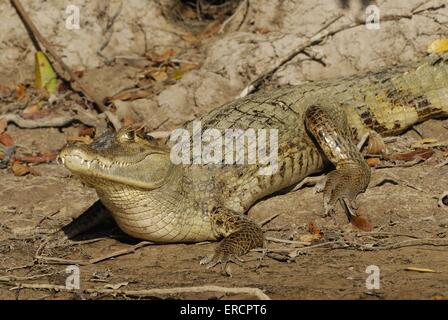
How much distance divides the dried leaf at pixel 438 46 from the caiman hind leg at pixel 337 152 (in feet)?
4.28

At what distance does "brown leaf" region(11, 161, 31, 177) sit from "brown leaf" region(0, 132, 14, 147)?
45 cm

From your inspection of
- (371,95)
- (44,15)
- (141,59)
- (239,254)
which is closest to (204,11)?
(141,59)

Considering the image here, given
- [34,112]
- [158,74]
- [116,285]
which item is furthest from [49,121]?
[116,285]

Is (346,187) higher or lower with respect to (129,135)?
lower

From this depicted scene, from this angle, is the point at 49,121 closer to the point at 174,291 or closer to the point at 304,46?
the point at 304,46

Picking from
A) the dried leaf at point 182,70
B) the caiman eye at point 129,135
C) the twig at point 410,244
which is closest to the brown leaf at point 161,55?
the dried leaf at point 182,70

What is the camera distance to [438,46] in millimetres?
7695

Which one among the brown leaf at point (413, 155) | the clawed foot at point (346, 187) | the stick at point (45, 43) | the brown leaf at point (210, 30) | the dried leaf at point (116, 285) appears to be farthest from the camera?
the brown leaf at point (210, 30)

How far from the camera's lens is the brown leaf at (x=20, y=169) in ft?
23.8

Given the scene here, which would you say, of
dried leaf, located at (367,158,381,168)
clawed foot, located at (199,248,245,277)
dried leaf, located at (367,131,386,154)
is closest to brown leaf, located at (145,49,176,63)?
dried leaf, located at (367,131,386,154)

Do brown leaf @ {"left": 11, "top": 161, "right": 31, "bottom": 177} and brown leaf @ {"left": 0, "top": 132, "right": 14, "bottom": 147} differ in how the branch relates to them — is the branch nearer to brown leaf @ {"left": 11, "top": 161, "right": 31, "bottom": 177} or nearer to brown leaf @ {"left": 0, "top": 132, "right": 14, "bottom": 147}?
brown leaf @ {"left": 11, "top": 161, "right": 31, "bottom": 177}

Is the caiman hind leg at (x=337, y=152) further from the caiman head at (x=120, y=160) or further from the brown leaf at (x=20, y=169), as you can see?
the brown leaf at (x=20, y=169)

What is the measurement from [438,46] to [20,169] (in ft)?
12.2
